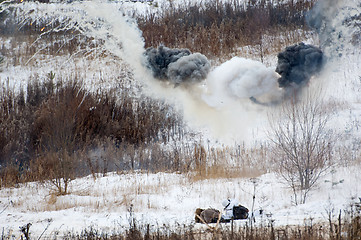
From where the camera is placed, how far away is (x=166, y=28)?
27547mm

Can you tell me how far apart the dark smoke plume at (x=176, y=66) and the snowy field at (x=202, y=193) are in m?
0.98

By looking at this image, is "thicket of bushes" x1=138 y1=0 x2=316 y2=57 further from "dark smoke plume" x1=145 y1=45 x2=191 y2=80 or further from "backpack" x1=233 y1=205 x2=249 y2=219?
"backpack" x1=233 y1=205 x2=249 y2=219

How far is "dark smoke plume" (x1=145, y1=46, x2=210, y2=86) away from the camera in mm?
18830

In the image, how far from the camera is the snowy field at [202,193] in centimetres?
834

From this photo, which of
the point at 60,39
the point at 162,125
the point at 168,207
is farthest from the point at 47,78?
the point at 168,207

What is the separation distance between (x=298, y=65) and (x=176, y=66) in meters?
6.37

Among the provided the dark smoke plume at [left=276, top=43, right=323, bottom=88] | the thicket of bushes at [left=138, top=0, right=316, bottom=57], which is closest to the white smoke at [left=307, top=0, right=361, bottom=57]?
the dark smoke plume at [left=276, top=43, right=323, bottom=88]

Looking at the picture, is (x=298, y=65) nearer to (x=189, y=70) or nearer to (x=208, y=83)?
(x=208, y=83)

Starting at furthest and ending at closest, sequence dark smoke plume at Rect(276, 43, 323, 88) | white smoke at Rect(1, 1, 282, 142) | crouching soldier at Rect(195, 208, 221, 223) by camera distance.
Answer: white smoke at Rect(1, 1, 282, 142), dark smoke plume at Rect(276, 43, 323, 88), crouching soldier at Rect(195, 208, 221, 223)

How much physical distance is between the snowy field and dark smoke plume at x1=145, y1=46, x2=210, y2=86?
3.22ft

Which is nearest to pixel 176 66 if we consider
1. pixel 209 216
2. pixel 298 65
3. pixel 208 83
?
pixel 208 83

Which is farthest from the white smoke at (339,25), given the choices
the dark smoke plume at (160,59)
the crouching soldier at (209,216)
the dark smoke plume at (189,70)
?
the crouching soldier at (209,216)

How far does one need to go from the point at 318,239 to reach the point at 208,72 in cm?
1483

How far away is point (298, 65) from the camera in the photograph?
1803 centimetres
